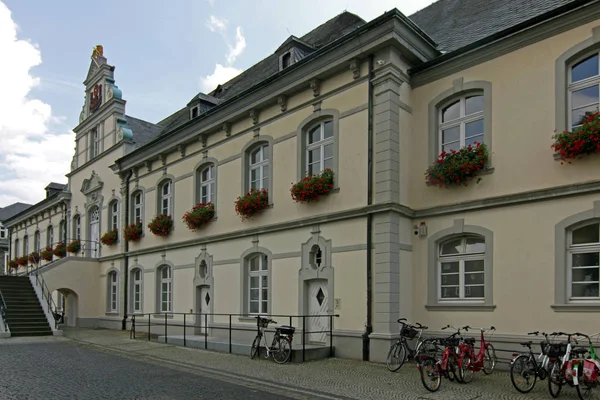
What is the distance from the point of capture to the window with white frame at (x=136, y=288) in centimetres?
2114

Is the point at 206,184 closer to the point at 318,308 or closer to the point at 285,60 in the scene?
the point at 285,60

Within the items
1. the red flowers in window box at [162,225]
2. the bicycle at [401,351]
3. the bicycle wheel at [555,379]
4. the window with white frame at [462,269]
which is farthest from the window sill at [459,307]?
the red flowers in window box at [162,225]

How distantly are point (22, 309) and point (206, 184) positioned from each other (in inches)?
353

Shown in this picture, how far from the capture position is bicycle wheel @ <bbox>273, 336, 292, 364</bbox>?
11.5m

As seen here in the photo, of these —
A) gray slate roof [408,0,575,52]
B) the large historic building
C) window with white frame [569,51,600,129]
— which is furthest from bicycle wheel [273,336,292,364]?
gray slate roof [408,0,575,52]

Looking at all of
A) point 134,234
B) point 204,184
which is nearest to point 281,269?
point 204,184

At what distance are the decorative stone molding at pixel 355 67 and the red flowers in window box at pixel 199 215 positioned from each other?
22.4 ft

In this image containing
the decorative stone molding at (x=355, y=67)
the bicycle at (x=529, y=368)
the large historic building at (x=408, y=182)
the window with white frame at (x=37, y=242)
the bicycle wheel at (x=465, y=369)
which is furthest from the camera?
the window with white frame at (x=37, y=242)

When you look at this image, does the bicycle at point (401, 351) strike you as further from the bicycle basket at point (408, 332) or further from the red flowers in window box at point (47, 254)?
the red flowers in window box at point (47, 254)

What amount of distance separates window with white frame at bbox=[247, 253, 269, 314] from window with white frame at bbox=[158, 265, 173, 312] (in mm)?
4602

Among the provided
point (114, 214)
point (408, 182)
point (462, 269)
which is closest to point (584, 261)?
point (462, 269)

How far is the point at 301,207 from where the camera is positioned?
1380 centimetres

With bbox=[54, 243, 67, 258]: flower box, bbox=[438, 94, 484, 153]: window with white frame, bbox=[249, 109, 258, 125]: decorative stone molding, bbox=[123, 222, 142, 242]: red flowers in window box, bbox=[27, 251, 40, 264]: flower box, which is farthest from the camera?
bbox=[27, 251, 40, 264]: flower box

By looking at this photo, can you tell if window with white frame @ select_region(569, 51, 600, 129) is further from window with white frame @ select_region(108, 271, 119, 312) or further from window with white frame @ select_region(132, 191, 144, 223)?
window with white frame @ select_region(108, 271, 119, 312)
